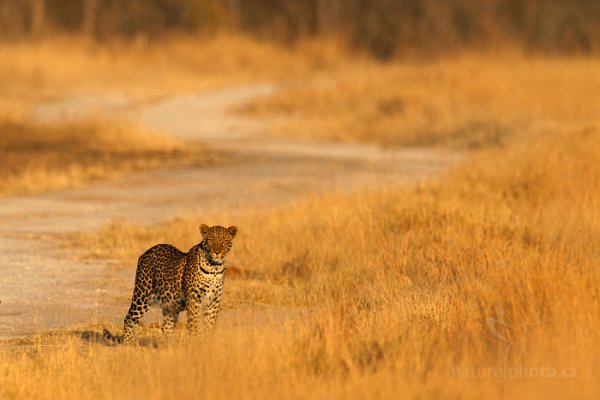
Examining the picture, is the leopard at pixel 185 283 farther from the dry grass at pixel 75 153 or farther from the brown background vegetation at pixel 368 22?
the brown background vegetation at pixel 368 22

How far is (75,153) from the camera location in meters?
20.9

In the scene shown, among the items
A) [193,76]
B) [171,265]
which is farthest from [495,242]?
[193,76]

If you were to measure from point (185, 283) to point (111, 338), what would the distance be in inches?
28.4

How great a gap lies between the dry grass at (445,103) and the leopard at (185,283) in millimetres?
13144

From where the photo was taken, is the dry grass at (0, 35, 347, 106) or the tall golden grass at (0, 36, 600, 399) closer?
the tall golden grass at (0, 36, 600, 399)

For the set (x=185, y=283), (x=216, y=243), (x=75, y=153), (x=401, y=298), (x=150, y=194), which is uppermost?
(x=216, y=243)

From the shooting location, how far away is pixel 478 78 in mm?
29844

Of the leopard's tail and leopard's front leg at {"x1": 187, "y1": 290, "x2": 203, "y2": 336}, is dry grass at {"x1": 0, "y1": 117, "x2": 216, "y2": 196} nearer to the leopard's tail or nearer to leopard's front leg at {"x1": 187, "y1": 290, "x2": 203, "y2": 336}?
the leopard's tail

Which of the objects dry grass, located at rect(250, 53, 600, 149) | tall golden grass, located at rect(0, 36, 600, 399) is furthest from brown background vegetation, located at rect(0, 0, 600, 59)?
tall golden grass, located at rect(0, 36, 600, 399)

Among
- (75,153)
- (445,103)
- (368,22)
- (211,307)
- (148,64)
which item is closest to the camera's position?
(211,307)

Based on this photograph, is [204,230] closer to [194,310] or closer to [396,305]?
[194,310]

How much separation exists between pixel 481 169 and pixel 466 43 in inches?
955

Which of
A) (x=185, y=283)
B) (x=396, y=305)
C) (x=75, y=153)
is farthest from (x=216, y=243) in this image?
(x=75, y=153)

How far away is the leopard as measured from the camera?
8.48m
